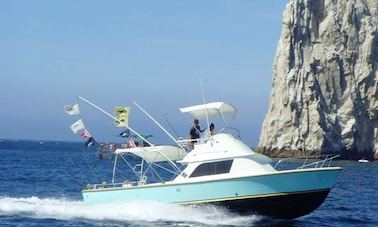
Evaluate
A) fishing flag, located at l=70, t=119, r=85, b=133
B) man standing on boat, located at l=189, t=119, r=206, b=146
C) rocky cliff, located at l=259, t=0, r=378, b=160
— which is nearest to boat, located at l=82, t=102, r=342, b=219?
man standing on boat, located at l=189, t=119, r=206, b=146

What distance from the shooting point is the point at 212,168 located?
23875 millimetres

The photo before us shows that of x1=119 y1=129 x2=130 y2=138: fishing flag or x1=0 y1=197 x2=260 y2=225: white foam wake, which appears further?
x1=119 y1=129 x2=130 y2=138: fishing flag

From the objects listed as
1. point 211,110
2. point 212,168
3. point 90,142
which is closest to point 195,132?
point 211,110

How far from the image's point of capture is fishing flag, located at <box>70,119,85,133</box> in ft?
87.3

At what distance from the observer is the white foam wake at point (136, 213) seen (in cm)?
2372

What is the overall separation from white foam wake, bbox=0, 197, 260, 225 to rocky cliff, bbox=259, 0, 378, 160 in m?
64.4

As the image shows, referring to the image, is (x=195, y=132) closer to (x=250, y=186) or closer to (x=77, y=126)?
(x=250, y=186)

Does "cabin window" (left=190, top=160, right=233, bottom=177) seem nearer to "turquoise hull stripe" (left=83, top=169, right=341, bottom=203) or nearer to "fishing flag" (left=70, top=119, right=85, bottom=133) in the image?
"turquoise hull stripe" (left=83, top=169, right=341, bottom=203)

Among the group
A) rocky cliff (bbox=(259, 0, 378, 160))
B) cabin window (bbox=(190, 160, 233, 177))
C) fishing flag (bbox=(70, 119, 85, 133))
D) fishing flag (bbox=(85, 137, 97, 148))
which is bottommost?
cabin window (bbox=(190, 160, 233, 177))

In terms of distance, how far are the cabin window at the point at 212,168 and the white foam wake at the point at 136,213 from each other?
1159 millimetres

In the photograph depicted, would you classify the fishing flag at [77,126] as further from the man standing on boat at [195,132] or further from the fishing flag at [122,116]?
the man standing on boat at [195,132]

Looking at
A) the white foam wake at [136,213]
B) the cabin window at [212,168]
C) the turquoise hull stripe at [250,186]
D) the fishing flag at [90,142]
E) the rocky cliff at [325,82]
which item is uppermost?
the rocky cliff at [325,82]

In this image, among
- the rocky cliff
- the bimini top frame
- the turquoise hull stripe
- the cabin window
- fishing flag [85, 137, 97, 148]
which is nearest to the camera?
the turquoise hull stripe

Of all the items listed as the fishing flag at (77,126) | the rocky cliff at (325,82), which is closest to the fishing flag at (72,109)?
the fishing flag at (77,126)
